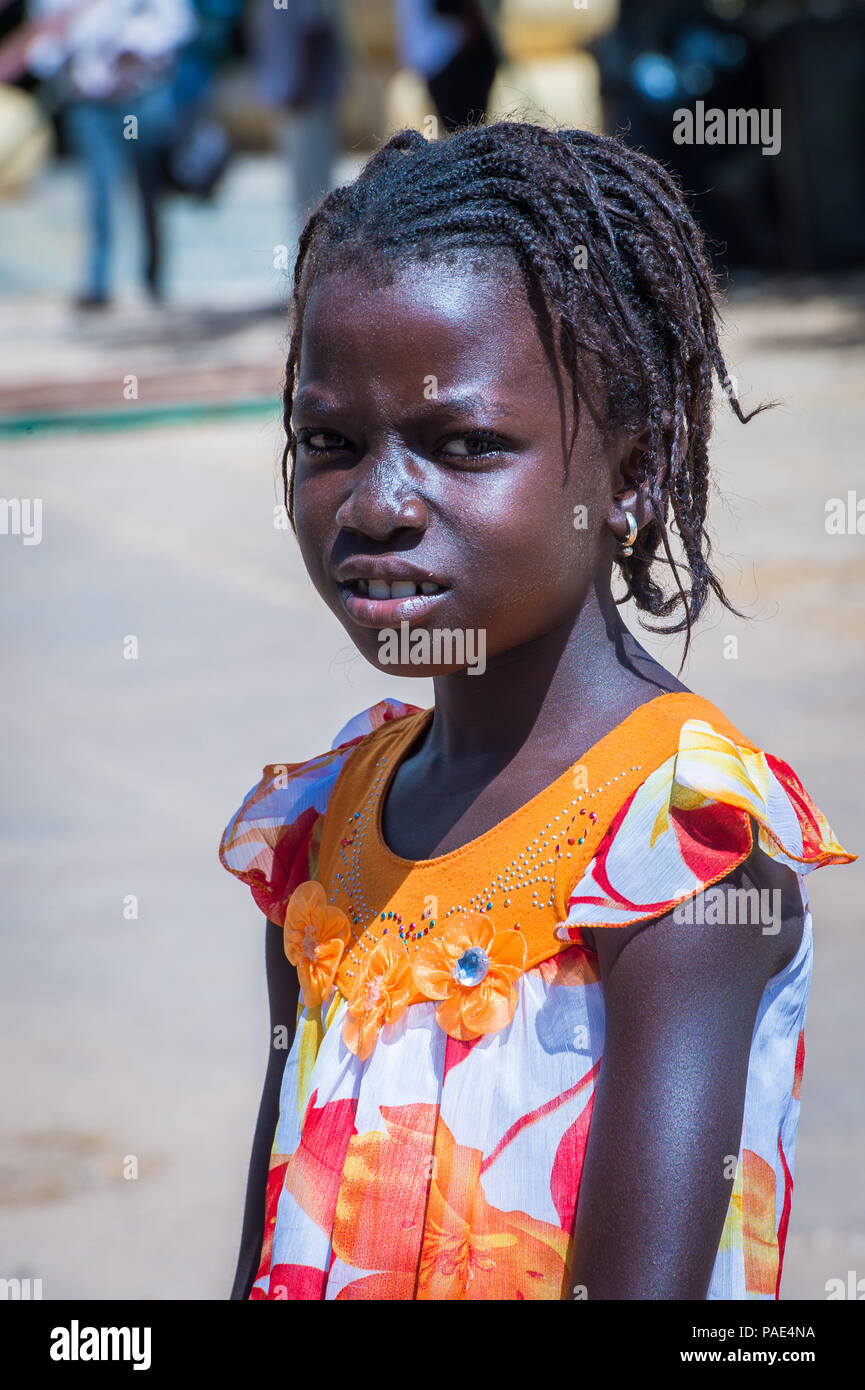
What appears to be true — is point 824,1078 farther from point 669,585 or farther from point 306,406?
point 306,406

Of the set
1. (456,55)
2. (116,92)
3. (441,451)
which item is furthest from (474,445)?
(116,92)

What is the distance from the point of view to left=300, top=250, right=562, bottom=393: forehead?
4.69 ft

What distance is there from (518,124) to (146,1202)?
2353 mm

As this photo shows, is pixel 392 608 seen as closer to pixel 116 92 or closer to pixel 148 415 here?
pixel 148 415

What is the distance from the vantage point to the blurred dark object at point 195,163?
15.7 meters

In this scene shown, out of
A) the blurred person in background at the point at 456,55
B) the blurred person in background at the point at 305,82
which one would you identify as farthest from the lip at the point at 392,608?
the blurred person in background at the point at 305,82

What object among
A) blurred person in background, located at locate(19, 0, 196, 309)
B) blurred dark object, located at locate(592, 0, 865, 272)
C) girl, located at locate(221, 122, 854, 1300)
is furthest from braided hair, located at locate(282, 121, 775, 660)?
blurred person in background, located at locate(19, 0, 196, 309)

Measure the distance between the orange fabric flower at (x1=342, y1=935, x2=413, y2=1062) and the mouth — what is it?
0.31 m

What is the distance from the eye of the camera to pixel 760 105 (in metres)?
13.5

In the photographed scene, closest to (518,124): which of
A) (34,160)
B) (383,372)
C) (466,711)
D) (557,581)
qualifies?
(383,372)

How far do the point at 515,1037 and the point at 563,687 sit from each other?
0.33 metres

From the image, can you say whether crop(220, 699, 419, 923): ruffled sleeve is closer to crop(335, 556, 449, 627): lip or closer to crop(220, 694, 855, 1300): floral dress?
crop(220, 694, 855, 1300): floral dress

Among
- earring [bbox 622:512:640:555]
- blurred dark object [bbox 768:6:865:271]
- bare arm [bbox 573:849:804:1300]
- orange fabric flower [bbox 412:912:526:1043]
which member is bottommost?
bare arm [bbox 573:849:804:1300]

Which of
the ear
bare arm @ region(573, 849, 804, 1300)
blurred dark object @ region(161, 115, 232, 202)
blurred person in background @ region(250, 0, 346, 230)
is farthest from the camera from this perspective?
blurred dark object @ region(161, 115, 232, 202)
